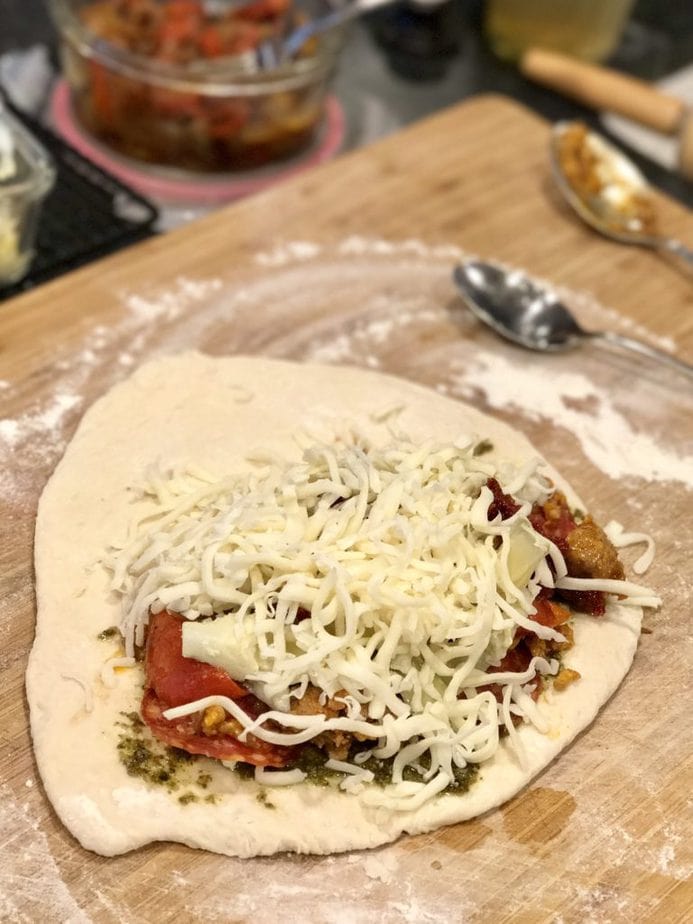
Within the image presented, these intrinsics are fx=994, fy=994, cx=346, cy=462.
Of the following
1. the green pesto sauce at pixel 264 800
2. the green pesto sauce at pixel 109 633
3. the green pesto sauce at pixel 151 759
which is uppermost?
the green pesto sauce at pixel 109 633

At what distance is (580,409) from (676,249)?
2.37 ft

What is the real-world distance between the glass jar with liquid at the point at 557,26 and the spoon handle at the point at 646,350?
205 cm

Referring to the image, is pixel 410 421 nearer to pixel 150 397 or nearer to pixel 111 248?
pixel 150 397

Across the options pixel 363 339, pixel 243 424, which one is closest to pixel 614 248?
pixel 363 339

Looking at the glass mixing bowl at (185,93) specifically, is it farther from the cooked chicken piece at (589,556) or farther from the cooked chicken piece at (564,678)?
the cooked chicken piece at (564,678)

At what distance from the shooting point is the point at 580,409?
262 cm

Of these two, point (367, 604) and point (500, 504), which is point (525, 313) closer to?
point (500, 504)

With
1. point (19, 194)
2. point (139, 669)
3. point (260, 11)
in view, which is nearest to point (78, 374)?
point (19, 194)

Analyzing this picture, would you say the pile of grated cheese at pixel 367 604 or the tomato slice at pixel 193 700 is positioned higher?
the pile of grated cheese at pixel 367 604

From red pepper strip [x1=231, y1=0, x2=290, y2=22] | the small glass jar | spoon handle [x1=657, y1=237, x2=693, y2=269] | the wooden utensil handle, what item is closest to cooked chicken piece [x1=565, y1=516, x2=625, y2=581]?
spoon handle [x1=657, y1=237, x2=693, y2=269]

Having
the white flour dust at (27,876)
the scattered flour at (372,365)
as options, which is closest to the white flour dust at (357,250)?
the scattered flour at (372,365)

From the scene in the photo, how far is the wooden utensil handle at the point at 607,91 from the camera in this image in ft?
11.8

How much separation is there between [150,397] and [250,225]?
0.77 meters

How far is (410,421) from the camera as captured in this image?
8.02 feet
